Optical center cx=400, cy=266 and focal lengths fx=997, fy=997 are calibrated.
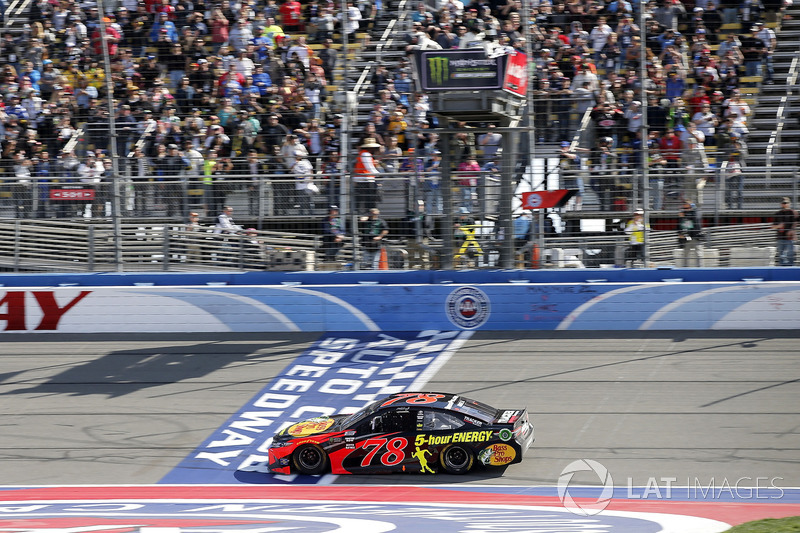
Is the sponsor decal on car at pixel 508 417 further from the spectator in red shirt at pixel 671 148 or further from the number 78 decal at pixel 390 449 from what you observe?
the spectator in red shirt at pixel 671 148

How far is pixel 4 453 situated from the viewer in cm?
1141

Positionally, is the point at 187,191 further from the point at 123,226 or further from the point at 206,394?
the point at 206,394

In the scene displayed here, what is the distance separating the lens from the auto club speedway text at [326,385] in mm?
11359

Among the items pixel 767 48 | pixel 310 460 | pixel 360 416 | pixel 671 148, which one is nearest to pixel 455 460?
pixel 360 416

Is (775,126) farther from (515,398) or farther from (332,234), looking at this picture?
(332,234)

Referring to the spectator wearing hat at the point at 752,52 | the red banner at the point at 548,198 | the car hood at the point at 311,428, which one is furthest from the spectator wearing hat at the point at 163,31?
the car hood at the point at 311,428

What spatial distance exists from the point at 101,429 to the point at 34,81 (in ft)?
30.2

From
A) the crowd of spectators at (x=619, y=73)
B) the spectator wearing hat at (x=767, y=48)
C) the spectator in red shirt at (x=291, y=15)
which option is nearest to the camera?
the crowd of spectators at (x=619, y=73)

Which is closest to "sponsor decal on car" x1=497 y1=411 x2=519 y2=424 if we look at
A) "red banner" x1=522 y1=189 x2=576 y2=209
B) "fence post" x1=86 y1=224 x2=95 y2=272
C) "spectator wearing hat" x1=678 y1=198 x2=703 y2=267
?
"red banner" x1=522 y1=189 x2=576 y2=209

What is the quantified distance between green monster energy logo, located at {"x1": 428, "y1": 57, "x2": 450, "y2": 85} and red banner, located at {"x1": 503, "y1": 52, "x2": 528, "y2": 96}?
0.83 meters

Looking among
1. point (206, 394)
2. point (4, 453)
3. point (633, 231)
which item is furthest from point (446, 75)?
point (4, 453)

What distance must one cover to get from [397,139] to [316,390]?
4691mm
